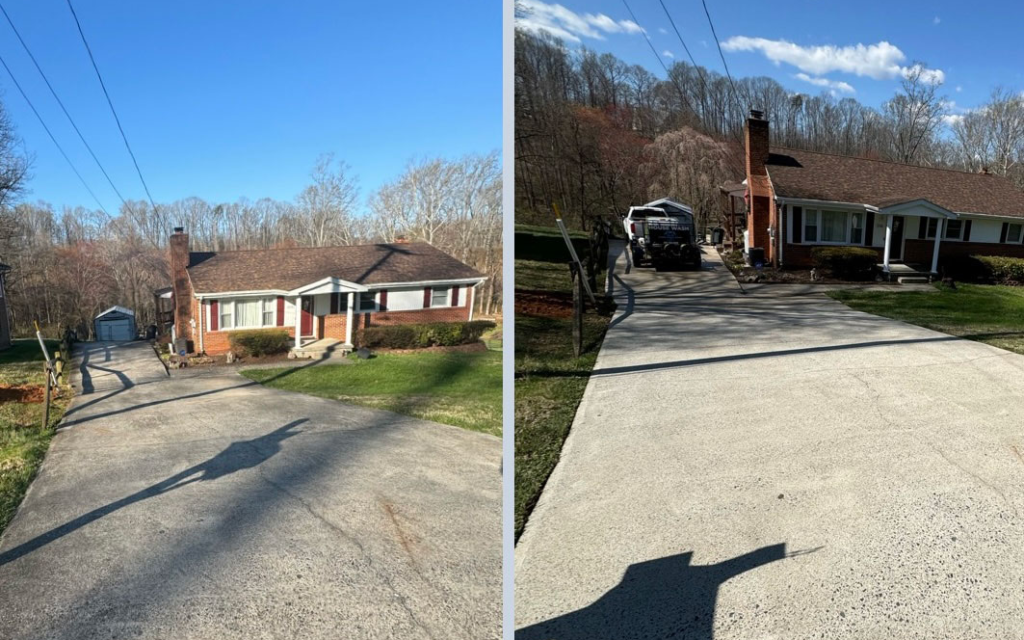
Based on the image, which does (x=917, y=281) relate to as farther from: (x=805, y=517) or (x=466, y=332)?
(x=466, y=332)

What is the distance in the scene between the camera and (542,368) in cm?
152

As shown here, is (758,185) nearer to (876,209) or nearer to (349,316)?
(876,209)

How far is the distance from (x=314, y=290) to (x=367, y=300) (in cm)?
16

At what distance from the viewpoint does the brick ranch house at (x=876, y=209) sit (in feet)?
4.71

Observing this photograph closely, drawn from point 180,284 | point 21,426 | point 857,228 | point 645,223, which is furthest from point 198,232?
point 857,228

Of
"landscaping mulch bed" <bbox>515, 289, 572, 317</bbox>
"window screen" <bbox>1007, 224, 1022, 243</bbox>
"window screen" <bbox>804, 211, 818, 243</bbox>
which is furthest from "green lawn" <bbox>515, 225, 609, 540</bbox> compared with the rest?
"window screen" <bbox>1007, 224, 1022, 243</bbox>

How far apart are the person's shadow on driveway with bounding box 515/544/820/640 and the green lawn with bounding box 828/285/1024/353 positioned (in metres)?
0.65

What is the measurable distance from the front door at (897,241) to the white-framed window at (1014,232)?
214 millimetres

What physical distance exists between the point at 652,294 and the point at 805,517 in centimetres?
60

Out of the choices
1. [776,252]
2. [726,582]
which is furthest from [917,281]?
[726,582]

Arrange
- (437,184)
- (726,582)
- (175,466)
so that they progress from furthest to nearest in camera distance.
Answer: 1. (437,184)
2. (175,466)
3. (726,582)

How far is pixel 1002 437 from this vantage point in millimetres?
1342

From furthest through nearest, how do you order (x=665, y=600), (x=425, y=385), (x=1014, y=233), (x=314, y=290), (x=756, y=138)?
(x=425, y=385) → (x=314, y=290) → (x=756, y=138) → (x=1014, y=233) → (x=665, y=600)

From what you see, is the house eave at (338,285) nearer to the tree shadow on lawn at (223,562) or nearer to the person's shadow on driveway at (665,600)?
the tree shadow on lawn at (223,562)
